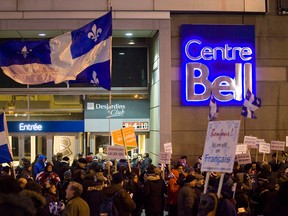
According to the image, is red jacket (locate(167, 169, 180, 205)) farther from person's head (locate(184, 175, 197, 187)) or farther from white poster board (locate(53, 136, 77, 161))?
white poster board (locate(53, 136, 77, 161))

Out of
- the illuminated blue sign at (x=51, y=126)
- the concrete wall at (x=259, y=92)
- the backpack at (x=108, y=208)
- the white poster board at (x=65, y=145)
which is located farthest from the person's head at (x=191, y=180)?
the white poster board at (x=65, y=145)

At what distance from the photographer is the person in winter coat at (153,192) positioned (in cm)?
1240

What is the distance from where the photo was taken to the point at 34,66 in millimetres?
13758

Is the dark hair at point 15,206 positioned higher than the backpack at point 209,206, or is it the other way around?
the dark hair at point 15,206

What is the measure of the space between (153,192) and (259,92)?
11.3 m

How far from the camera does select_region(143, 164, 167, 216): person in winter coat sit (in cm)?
1240

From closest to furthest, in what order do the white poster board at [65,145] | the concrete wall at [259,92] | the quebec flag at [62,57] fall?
the quebec flag at [62,57], the concrete wall at [259,92], the white poster board at [65,145]

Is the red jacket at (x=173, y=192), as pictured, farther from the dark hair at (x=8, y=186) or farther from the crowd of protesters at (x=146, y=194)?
the dark hair at (x=8, y=186)

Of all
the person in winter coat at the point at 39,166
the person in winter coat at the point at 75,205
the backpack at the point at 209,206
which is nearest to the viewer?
the backpack at the point at 209,206

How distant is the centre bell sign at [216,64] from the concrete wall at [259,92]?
0.29 metres

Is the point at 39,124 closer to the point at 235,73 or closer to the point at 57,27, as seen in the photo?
the point at 57,27

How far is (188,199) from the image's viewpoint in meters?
10.6

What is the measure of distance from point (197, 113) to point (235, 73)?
7.32 ft

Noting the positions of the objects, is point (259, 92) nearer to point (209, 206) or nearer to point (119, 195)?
point (119, 195)
